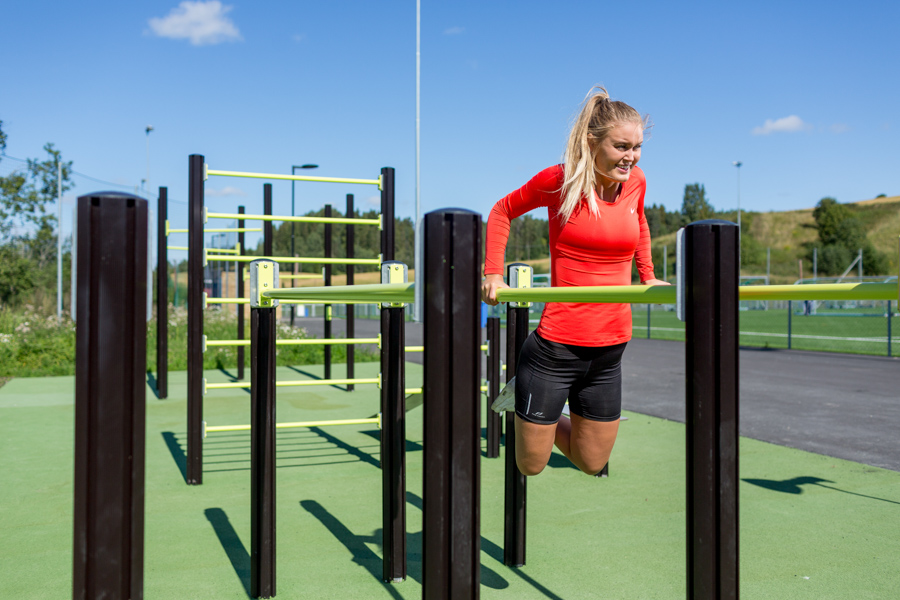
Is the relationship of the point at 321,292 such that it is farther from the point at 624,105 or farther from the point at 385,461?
the point at 624,105

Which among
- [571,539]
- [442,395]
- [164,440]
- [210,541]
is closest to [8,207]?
[164,440]

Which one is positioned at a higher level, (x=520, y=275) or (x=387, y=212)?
(x=387, y=212)

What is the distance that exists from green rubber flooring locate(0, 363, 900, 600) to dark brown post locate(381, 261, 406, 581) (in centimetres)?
13

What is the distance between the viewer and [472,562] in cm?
134

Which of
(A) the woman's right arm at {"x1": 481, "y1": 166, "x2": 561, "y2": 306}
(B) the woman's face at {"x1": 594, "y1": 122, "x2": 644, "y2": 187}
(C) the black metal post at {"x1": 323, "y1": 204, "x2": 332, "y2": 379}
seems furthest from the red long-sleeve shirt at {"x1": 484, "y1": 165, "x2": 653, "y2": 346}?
(C) the black metal post at {"x1": 323, "y1": 204, "x2": 332, "y2": 379}

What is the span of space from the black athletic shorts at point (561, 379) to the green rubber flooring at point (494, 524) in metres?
0.81

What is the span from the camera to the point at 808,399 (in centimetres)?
820

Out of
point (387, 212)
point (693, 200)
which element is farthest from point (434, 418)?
point (693, 200)

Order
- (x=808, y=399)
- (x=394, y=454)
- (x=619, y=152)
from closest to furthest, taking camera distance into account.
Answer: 1. (x=619, y=152)
2. (x=394, y=454)
3. (x=808, y=399)

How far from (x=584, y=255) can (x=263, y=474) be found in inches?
61.5

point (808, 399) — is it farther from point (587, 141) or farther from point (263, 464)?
point (263, 464)

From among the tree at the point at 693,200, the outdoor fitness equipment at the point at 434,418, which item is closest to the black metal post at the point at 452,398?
the outdoor fitness equipment at the point at 434,418

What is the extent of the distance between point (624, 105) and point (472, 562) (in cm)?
181

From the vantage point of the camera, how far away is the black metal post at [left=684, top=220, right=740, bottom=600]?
1.26 m
